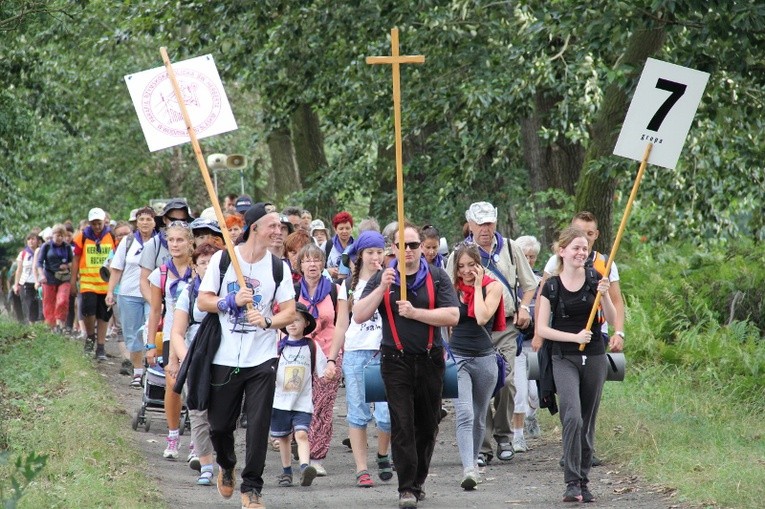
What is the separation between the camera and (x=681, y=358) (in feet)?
50.0

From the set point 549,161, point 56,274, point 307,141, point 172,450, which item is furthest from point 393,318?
point 307,141

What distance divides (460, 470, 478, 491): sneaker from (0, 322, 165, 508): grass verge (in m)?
2.16

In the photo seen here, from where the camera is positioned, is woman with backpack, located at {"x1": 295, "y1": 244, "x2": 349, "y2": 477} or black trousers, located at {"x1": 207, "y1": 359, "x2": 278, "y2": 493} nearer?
black trousers, located at {"x1": 207, "y1": 359, "x2": 278, "y2": 493}

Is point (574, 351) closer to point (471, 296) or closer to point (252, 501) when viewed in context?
point (471, 296)

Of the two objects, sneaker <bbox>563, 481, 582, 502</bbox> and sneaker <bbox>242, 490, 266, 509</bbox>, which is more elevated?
sneaker <bbox>563, 481, 582, 502</bbox>

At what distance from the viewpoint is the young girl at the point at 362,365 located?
33.1 ft

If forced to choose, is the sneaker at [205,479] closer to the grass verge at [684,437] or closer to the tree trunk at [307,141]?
the grass verge at [684,437]

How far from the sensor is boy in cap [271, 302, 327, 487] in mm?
10023

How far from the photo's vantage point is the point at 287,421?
10.1 meters

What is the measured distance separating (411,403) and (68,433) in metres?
2.96

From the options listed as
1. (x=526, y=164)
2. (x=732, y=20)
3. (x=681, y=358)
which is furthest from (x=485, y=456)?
(x=526, y=164)

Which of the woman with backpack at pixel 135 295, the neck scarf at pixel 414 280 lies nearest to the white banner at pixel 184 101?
the neck scarf at pixel 414 280

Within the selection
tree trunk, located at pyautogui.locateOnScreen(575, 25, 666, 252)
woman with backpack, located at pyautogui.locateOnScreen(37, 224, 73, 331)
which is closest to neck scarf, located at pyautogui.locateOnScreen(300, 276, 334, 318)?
tree trunk, located at pyautogui.locateOnScreen(575, 25, 666, 252)

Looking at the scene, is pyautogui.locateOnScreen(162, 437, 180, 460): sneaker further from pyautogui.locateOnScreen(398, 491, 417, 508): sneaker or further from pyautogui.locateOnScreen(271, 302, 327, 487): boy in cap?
pyautogui.locateOnScreen(398, 491, 417, 508): sneaker
